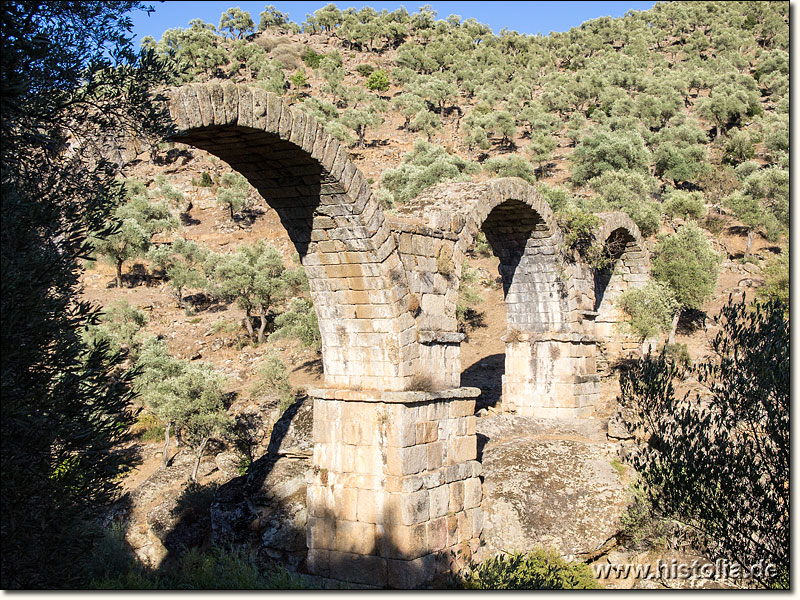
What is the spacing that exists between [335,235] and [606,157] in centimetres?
2793

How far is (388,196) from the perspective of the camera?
1195 inches

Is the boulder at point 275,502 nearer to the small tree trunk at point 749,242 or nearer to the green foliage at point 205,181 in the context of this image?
the small tree trunk at point 749,242

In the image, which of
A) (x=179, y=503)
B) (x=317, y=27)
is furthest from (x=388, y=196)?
(x=317, y=27)

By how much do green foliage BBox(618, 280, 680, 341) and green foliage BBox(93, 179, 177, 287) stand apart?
699 inches

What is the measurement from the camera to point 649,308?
1972 cm

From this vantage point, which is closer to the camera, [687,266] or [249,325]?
[687,266]

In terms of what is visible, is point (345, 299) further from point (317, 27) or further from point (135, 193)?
point (317, 27)

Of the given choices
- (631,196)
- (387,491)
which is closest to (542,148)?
(631,196)

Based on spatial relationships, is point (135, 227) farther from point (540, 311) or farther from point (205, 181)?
point (540, 311)

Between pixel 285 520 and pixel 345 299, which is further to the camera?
pixel 285 520

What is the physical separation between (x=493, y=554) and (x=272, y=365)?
12.0 m

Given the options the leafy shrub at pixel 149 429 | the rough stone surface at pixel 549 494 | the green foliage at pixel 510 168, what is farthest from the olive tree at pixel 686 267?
the leafy shrub at pixel 149 429

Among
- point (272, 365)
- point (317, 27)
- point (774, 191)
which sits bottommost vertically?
point (272, 365)

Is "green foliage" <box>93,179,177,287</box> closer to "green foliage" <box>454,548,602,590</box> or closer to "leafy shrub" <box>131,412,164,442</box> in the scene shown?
"leafy shrub" <box>131,412,164,442</box>
